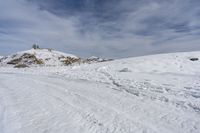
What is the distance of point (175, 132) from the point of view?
4.30m

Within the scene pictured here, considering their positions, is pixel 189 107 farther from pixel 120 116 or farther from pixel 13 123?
pixel 13 123

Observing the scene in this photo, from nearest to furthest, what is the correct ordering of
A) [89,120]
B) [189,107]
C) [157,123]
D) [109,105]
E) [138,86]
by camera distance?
1. [157,123]
2. [89,120]
3. [189,107]
4. [109,105]
5. [138,86]

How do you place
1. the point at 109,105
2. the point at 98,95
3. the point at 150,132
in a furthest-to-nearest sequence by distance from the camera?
the point at 98,95, the point at 109,105, the point at 150,132

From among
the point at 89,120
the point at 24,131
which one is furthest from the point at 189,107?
the point at 24,131

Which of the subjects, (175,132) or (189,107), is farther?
(189,107)

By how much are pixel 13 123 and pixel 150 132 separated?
147 inches

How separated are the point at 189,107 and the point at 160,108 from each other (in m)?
0.97

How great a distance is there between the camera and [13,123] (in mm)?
5043

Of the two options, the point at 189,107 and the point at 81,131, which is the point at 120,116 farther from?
the point at 189,107

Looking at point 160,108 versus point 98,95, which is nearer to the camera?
point 160,108

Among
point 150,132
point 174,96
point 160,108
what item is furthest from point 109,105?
point 174,96

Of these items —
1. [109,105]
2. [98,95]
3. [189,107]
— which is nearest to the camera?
[189,107]

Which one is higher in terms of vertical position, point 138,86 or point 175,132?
point 138,86

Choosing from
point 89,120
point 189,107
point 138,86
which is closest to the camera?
point 89,120
